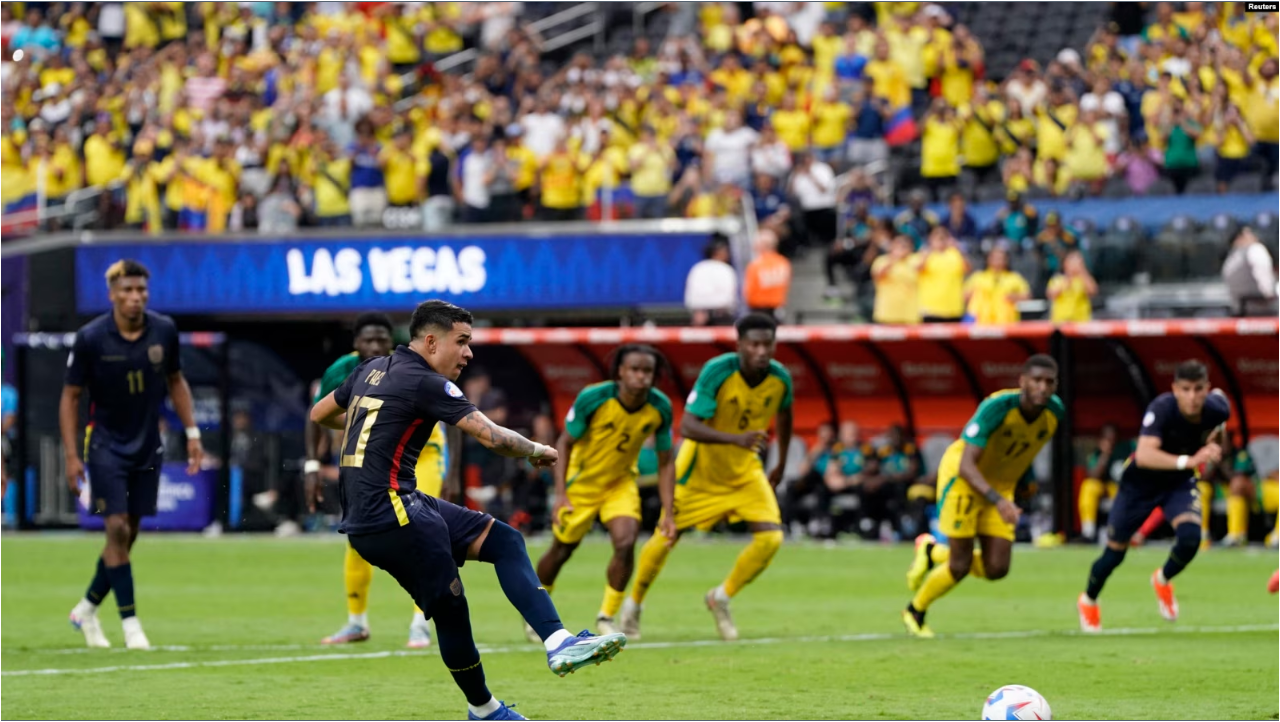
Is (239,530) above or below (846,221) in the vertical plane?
below

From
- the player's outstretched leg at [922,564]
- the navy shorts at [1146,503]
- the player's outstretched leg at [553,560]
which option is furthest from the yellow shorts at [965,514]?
the player's outstretched leg at [553,560]

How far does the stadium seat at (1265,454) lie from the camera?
2319cm

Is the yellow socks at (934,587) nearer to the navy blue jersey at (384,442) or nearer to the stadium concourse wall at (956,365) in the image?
the navy blue jersey at (384,442)

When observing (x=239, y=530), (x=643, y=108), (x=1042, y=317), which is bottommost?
(x=239, y=530)

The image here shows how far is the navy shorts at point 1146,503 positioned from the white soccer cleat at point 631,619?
3.38 metres

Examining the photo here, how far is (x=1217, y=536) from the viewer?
23266 mm

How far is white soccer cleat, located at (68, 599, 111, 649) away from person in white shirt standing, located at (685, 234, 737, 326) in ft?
39.9

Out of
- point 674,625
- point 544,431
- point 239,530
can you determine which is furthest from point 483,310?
point 674,625

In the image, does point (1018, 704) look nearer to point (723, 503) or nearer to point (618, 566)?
point (618, 566)

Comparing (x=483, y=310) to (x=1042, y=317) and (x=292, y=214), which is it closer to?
(x=292, y=214)

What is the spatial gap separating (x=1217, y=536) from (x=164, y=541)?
1221 cm

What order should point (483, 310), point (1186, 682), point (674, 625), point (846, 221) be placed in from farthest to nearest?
point (483, 310), point (846, 221), point (674, 625), point (1186, 682)

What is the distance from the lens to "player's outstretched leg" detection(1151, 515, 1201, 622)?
14547mm

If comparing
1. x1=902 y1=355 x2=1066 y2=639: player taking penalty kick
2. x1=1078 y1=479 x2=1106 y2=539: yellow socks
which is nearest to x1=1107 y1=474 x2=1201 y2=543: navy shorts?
x1=902 y1=355 x2=1066 y2=639: player taking penalty kick
